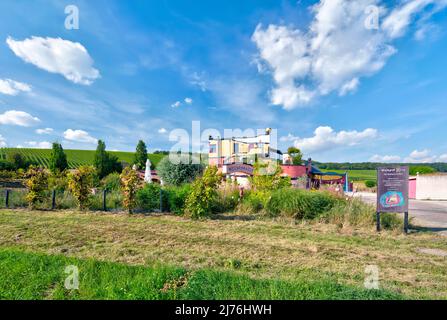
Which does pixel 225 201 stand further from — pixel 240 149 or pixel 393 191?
pixel 240 149

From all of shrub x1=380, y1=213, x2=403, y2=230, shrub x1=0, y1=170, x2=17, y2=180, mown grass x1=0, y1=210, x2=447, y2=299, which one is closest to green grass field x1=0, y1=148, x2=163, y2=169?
shrub x1=0, y1=170, x2=17, y2=180

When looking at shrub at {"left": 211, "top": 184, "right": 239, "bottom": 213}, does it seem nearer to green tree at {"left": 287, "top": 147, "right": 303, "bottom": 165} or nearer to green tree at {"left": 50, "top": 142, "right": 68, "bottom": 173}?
green tree at {"left": 287, "top": 147, "right": 303, "bottom": 165}

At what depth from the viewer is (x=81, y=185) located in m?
8.87

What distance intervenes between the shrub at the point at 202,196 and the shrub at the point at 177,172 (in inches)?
313

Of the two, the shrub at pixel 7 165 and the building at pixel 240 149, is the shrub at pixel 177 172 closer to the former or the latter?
the building at pixel 240 149

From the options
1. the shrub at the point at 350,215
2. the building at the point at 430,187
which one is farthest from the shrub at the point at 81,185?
the building at the point at 430,187

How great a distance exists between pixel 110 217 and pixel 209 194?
394cm

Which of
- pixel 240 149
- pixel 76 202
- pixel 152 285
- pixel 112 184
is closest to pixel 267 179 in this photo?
pixel 152 285

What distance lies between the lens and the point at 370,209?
707 cm

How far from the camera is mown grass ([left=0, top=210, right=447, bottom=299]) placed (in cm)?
329

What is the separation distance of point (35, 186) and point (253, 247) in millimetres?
10441

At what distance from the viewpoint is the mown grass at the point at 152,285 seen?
2482 mm

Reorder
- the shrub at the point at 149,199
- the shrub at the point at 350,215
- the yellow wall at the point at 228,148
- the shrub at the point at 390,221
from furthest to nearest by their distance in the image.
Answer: the yellow wall at the point at 228,148 < the shrub at the point at 149,199 < the shrub at the point at 350,215 < the shrub at the point at 390,221
